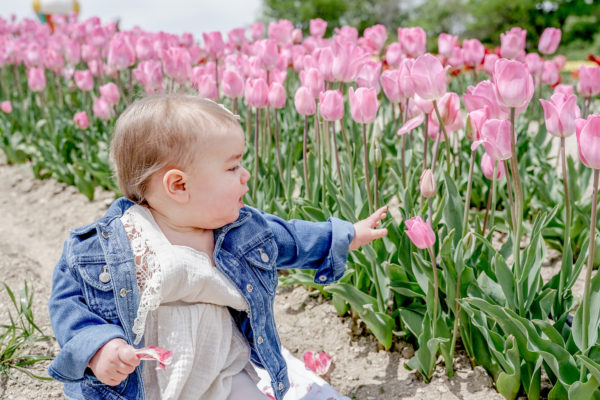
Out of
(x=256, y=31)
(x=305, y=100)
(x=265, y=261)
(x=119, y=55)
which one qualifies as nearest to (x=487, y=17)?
(x=256, y=31)

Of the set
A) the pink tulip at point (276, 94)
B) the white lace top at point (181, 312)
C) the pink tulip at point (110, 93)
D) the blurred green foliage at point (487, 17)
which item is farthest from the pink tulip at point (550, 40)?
the blurred green foliage at point (487, 17)

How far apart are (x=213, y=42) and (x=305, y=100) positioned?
1.67 m

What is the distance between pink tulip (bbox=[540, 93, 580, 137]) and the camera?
5.50ft

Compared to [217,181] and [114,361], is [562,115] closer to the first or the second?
[217,181]

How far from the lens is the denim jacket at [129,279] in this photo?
4.89ft

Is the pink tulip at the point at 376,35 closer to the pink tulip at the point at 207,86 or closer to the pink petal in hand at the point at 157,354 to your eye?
the pink tulip at the point at 207,86

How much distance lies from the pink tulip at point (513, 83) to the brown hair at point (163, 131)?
713 mm

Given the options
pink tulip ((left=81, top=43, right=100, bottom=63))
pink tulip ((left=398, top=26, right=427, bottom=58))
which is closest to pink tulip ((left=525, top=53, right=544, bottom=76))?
pink tulip ((left=398, top=26, right=427, bottom=58))

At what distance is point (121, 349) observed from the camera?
1401mm

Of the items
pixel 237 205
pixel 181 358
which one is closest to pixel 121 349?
pixel 181 358

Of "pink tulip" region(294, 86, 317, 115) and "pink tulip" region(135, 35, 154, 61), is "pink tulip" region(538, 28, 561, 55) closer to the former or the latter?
"pink tulip" region(294, 86, 317, 115)

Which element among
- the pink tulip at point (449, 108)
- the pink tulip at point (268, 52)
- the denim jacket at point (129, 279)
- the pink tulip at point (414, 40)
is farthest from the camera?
the pink tulip at point (414, 40)

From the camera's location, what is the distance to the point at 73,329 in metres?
1.48

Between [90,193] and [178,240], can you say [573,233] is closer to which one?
[178,240]
